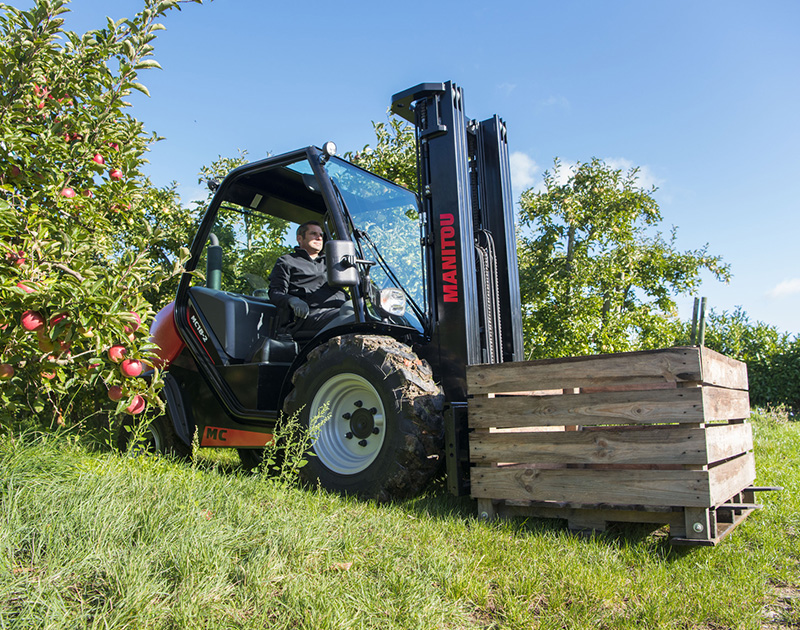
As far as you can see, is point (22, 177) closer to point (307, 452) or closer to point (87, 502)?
point (87, 502)

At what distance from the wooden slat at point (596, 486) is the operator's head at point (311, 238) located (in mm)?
2563

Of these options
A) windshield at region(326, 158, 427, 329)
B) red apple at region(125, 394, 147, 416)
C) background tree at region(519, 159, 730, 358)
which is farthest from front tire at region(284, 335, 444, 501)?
background tree at region(519, 159, 730, 358)

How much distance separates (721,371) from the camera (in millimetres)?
3645

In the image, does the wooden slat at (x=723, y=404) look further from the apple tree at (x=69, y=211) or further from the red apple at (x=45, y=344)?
the red apple at (x=45, y=344)

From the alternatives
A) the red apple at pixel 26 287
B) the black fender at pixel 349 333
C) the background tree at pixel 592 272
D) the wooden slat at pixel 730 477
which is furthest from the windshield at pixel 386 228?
the background tree at pixel 592 272

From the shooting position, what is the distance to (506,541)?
3254mm

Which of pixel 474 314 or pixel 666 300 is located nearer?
pixel 474 314

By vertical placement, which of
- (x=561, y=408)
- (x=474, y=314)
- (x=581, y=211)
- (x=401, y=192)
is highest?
(x=581, y=211)

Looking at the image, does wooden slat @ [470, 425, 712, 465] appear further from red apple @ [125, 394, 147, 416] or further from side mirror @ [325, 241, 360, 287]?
red apple @ [125, 394, 147, 416]

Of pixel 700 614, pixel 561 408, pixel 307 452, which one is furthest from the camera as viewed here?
pixel 307 452

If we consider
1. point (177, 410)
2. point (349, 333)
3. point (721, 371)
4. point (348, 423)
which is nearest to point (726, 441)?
point (721, 371)

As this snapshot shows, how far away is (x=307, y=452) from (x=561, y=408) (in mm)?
1708

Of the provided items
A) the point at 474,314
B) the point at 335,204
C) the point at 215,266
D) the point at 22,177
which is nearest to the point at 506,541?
the point at 474,314

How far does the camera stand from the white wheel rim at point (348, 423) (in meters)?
4.23
